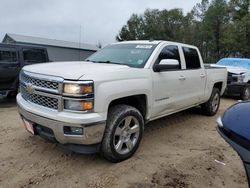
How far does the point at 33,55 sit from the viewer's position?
9.02 metres

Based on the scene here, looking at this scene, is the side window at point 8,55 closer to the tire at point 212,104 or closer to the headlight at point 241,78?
the tire at point 212,104

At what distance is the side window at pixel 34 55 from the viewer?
8.73 m

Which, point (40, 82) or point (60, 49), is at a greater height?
point (60, 49)

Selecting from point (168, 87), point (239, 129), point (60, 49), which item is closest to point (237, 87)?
point (168, 87)

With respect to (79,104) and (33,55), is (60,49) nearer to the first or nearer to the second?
(33,55)

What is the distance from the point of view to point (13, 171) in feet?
12.1

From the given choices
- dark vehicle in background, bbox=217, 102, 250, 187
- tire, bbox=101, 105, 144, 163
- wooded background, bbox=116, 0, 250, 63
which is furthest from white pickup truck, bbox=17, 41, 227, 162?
wooded background, bbox=116, 0, 250, 63

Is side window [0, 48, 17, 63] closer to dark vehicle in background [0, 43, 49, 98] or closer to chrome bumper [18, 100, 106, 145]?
dark vehicle in background [0, 43, 49, 98]

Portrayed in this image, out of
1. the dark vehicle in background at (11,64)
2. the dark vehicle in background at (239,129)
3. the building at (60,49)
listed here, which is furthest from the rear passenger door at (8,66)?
the building at (60,49)

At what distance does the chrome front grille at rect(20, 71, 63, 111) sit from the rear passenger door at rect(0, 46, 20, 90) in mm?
4412

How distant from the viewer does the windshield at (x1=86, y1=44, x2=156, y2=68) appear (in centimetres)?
467

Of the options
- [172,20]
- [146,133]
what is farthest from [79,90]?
[172,20]

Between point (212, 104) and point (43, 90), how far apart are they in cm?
493

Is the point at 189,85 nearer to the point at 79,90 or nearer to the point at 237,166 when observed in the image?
the point at 237,166
